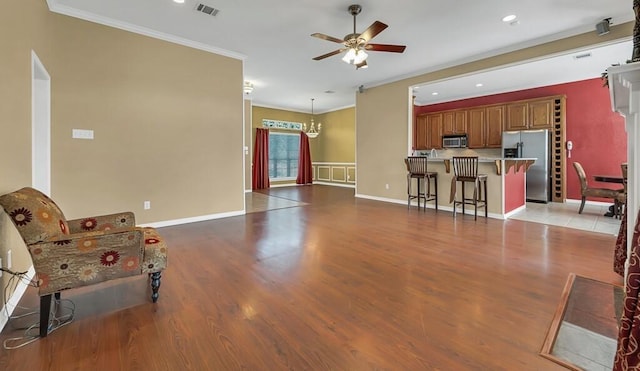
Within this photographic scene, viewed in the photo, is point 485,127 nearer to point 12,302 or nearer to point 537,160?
point 537,160

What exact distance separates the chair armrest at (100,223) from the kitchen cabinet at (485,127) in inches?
303

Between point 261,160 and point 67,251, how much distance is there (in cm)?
785

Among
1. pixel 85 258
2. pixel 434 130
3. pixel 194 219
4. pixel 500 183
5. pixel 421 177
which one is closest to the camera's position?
pixel 85 258

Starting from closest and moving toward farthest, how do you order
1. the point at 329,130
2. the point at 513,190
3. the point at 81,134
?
the point at 81,134
the point at 513,190
the point at 329,130

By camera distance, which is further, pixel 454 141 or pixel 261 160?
pixel 261 160

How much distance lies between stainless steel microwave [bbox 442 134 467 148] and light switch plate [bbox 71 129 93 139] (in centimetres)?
782

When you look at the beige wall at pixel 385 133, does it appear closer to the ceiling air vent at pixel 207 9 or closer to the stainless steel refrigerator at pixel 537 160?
the stainless steel refrigerator at pixel 537 160

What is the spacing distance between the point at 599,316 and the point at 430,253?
1398mm

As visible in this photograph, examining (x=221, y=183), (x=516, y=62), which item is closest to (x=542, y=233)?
(x=516, y=62)

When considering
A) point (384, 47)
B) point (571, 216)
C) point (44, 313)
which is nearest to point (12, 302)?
point (44, 313)

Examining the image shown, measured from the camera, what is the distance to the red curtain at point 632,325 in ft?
3.48

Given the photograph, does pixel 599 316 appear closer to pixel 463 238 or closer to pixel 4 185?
pixel 463 238

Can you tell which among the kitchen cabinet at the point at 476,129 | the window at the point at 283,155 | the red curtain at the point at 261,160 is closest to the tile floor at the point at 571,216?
the kitchen cabinet at the point at 476,129

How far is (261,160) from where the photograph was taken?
373 inches
